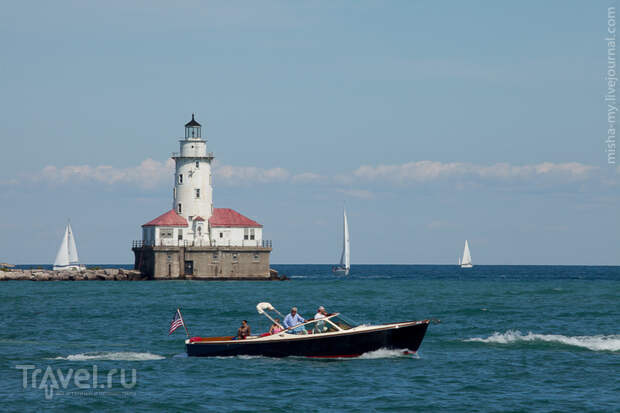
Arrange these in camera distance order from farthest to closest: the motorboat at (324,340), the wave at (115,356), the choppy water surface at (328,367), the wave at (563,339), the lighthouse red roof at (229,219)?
the lighthouse red roof at (229,219) < the wave at (563,339) < the wave at (115,356) < the motorboat at (324,340) < the choppy water surface at (328,367)

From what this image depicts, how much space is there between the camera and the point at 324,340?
34.5m

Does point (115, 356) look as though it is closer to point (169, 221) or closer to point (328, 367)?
point (328, 367)

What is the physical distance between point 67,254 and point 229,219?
126 feet

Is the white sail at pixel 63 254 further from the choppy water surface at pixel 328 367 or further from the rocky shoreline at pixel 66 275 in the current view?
the choppy water surface at pixel 328 367

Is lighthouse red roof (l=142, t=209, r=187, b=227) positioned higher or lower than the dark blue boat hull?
higher

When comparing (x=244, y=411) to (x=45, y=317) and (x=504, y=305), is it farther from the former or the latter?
(x=504, y=305)

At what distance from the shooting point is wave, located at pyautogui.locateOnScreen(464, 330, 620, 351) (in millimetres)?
39612

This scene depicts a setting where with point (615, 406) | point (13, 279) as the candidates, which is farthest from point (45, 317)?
point (13, 279)

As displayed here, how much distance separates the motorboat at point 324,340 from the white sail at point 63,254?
11136 cm

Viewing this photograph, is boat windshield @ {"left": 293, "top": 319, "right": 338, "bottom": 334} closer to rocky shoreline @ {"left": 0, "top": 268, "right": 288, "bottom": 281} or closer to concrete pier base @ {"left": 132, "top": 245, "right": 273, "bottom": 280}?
concrete pier base @ {"left": 132, "top": 245, "right": 273, "bottom": 280}

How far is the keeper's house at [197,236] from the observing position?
112375mm

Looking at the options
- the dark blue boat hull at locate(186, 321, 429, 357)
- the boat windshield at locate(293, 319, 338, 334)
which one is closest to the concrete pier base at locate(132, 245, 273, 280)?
the dark blue boat hull at locate(186, 321, 429, 357)

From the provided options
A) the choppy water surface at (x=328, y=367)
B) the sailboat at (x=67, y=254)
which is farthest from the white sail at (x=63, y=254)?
the choppy water surface at (x=328, y=367)

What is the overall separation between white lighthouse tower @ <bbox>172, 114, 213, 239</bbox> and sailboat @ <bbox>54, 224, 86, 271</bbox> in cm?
3386
